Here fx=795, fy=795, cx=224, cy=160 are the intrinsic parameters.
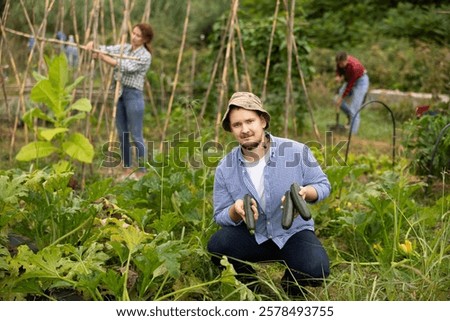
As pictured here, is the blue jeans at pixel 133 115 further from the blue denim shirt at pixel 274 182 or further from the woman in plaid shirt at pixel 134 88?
the blue denim shirt at pixel 274 182

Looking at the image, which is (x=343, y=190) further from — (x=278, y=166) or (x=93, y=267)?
(x=93, y=267)

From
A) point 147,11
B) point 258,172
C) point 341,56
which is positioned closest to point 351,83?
point 341,56

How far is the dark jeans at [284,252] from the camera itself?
2.83 m

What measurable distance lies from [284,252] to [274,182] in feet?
0.85

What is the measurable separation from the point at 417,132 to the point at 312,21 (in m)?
8.07

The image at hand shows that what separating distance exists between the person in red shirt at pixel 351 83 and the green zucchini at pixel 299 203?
5.60m

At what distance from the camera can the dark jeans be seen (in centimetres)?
283

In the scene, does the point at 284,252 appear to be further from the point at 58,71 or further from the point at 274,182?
the point at 58,71

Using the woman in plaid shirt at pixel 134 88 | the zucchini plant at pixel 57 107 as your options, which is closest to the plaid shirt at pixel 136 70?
the woman in plaid shirt at pixel 134 88

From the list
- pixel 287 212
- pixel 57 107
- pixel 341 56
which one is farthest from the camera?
pixel 341 56

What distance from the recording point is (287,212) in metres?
2.63

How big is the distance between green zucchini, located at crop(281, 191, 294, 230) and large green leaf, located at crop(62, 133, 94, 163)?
205 cm

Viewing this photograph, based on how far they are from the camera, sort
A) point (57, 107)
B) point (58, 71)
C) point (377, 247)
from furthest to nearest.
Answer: point (57, 107), point (58, 71), point (377, 247)

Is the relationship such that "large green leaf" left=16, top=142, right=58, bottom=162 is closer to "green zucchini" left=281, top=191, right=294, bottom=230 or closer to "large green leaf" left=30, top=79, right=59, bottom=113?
"large green leaf" left=30, top=79, right=59, bottom=113
